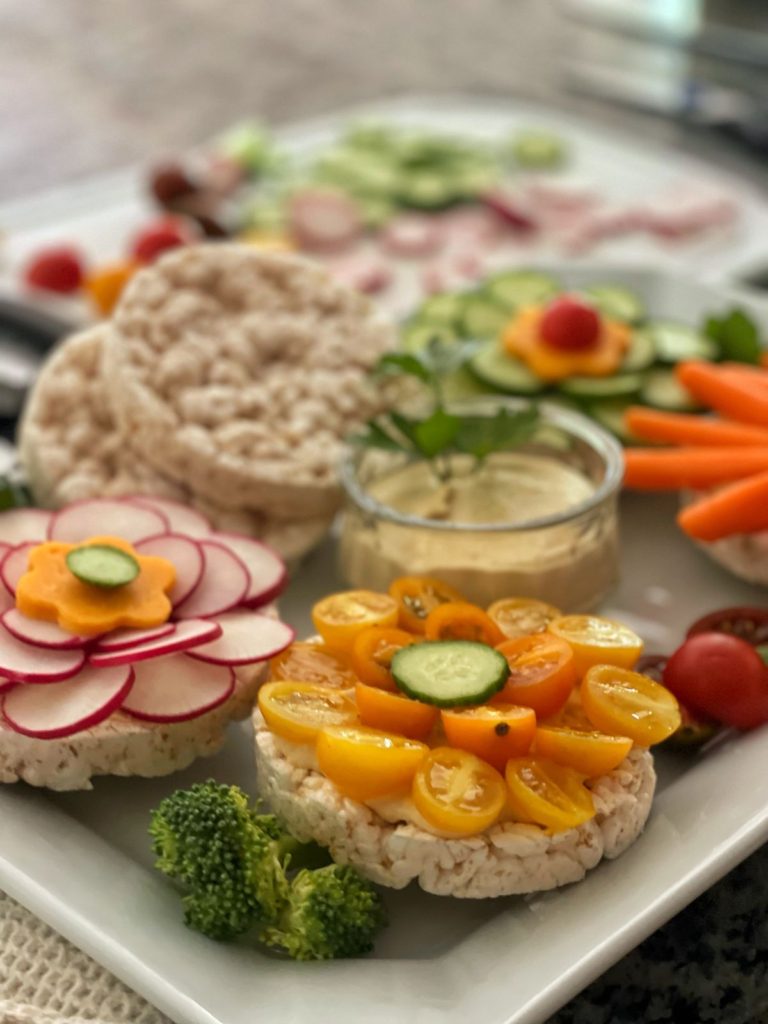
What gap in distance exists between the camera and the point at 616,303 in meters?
4.35

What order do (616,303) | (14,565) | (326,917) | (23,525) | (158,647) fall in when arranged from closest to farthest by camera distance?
1. (326,917)
2. (158,647)
3. (14,565)
4. (23,525)
5. (616,303)

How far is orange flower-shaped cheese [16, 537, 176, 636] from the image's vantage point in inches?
105

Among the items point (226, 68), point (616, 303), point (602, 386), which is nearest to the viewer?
point (602, 386)

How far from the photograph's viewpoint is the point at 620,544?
3670 mm

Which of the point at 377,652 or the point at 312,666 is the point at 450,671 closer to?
the point at 377,652

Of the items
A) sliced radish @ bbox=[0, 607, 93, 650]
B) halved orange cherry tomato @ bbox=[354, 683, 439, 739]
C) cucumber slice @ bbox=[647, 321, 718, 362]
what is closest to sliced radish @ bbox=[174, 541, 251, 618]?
sliced radish @ bbox=[0, 607, 93, 650]

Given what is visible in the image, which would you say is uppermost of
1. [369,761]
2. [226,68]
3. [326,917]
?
[369,761]

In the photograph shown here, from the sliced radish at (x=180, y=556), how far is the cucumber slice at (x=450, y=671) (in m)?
0.51

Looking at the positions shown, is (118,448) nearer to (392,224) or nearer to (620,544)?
(620,544)

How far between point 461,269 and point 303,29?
14.6ft

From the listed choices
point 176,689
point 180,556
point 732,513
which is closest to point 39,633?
point 176,689

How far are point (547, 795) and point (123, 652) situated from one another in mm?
799

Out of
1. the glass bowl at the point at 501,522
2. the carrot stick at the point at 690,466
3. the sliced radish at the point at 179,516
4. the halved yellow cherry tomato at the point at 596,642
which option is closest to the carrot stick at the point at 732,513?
the carrot stick at the point at 690,466

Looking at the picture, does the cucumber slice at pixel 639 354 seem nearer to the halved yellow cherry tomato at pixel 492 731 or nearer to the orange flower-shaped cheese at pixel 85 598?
the orange flower-shaped cheese at pixel 85 598
